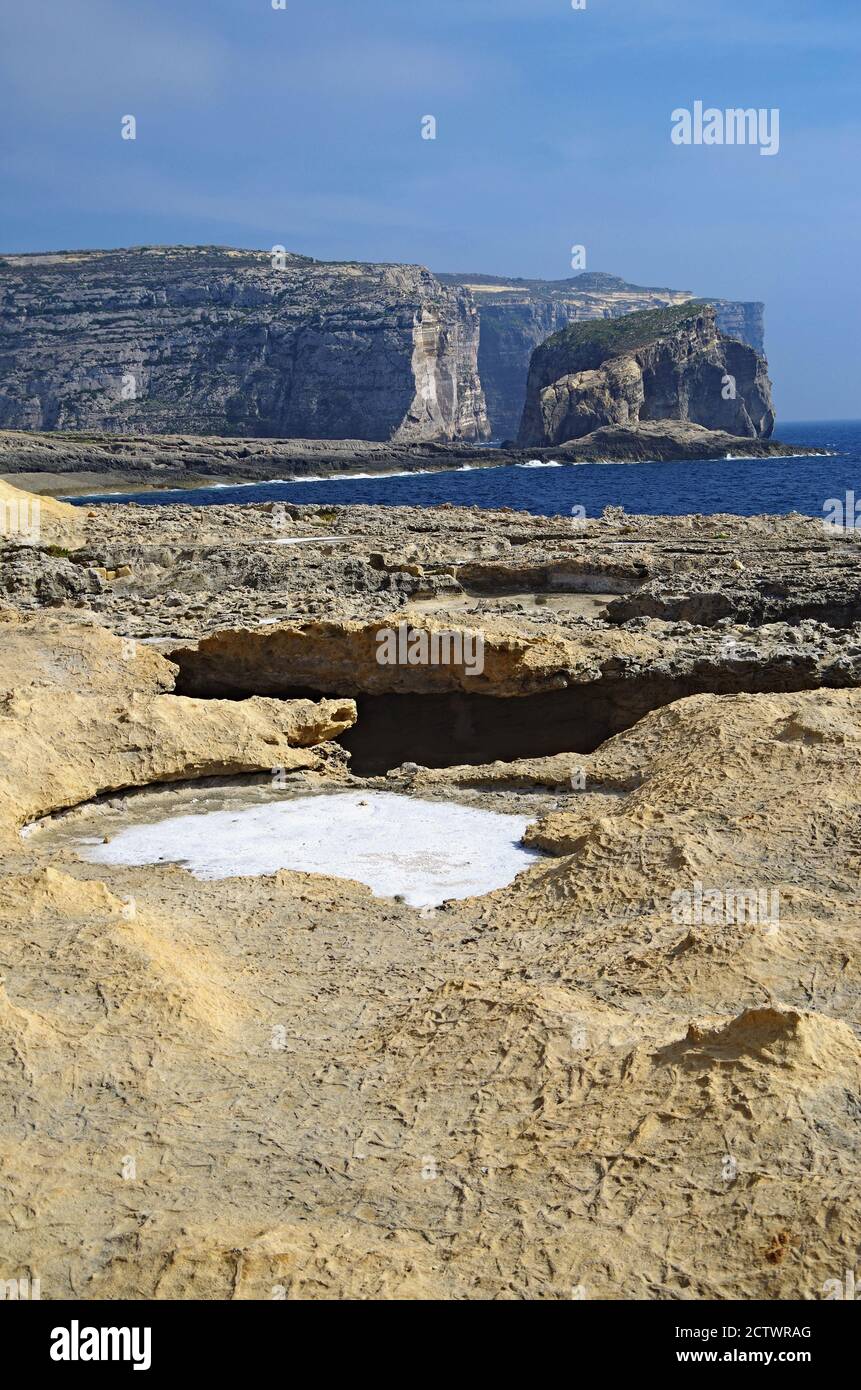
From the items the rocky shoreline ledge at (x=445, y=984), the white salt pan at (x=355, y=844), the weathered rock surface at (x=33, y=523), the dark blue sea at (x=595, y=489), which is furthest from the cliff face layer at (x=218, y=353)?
the white salt pan at (x=355, y=844)

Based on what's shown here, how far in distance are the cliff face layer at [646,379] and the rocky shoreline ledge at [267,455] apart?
3986 millimetres

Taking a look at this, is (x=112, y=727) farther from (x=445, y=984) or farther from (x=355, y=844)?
(x=445, y=984)

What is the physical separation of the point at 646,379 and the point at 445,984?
131 metres

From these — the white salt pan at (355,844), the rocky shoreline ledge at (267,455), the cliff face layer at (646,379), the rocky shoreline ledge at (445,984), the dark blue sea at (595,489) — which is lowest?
the white salt pan at (355,844)

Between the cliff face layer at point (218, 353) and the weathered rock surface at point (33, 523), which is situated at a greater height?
the cliff face layer at point (218, 353)

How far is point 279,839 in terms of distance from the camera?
1117cm

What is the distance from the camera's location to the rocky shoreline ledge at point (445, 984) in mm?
4645

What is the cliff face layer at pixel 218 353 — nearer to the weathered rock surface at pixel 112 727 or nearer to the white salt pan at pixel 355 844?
the weathered rock surface at pixel 112 727

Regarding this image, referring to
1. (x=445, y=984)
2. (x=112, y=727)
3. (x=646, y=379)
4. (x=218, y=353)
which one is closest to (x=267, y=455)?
(x=218, y=353)

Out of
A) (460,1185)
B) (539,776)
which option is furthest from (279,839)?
(460,1185)

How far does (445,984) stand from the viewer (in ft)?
22.9

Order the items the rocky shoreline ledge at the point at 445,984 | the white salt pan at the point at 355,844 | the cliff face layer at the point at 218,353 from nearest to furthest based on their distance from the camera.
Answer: the rocky shoreline ledge at the point at 445,984 → the white salt pan at the point at 355,844 → the cliff face layer at the point at 218,353

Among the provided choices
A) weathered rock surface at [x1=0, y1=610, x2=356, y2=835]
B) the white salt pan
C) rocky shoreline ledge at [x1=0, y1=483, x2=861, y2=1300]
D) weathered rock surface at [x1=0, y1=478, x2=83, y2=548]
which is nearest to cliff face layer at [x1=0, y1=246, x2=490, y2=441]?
weathered rock surface at [x1=0, y1=478, x2=83, y2=548]

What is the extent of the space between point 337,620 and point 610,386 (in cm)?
11808
